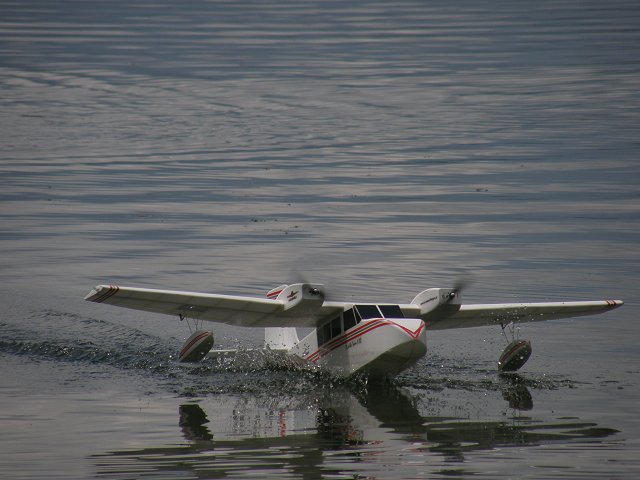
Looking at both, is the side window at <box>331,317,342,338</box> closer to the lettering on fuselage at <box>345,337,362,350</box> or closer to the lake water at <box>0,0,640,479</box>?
the lettering on fuselage at <box>345,337,362,350</box>

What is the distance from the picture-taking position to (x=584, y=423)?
855 inches

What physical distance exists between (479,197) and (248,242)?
11.3 m

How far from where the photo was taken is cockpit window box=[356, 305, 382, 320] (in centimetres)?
2531

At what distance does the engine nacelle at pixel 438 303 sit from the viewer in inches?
998

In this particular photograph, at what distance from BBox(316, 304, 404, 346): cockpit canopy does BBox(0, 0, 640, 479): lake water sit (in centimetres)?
107

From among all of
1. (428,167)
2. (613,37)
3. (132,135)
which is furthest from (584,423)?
(613,37)

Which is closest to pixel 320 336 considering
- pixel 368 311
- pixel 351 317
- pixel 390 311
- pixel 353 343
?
pixel 351 317

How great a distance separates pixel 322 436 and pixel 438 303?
5555 mm

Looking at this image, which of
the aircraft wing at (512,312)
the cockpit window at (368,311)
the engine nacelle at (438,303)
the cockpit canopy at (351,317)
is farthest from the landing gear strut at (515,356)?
the cockpit window at (368,311)

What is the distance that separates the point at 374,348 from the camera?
80.8 ft

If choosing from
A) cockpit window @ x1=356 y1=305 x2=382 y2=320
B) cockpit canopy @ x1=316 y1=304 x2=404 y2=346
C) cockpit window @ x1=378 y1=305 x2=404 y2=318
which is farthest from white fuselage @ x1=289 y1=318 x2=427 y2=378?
cockpit window @ x1=378 y1=305 x2=404 y2=318

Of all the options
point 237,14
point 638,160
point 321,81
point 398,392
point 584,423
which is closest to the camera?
point 584,423

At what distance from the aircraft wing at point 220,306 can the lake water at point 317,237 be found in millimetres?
1448

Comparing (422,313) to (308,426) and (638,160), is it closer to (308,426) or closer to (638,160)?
(308,426)
